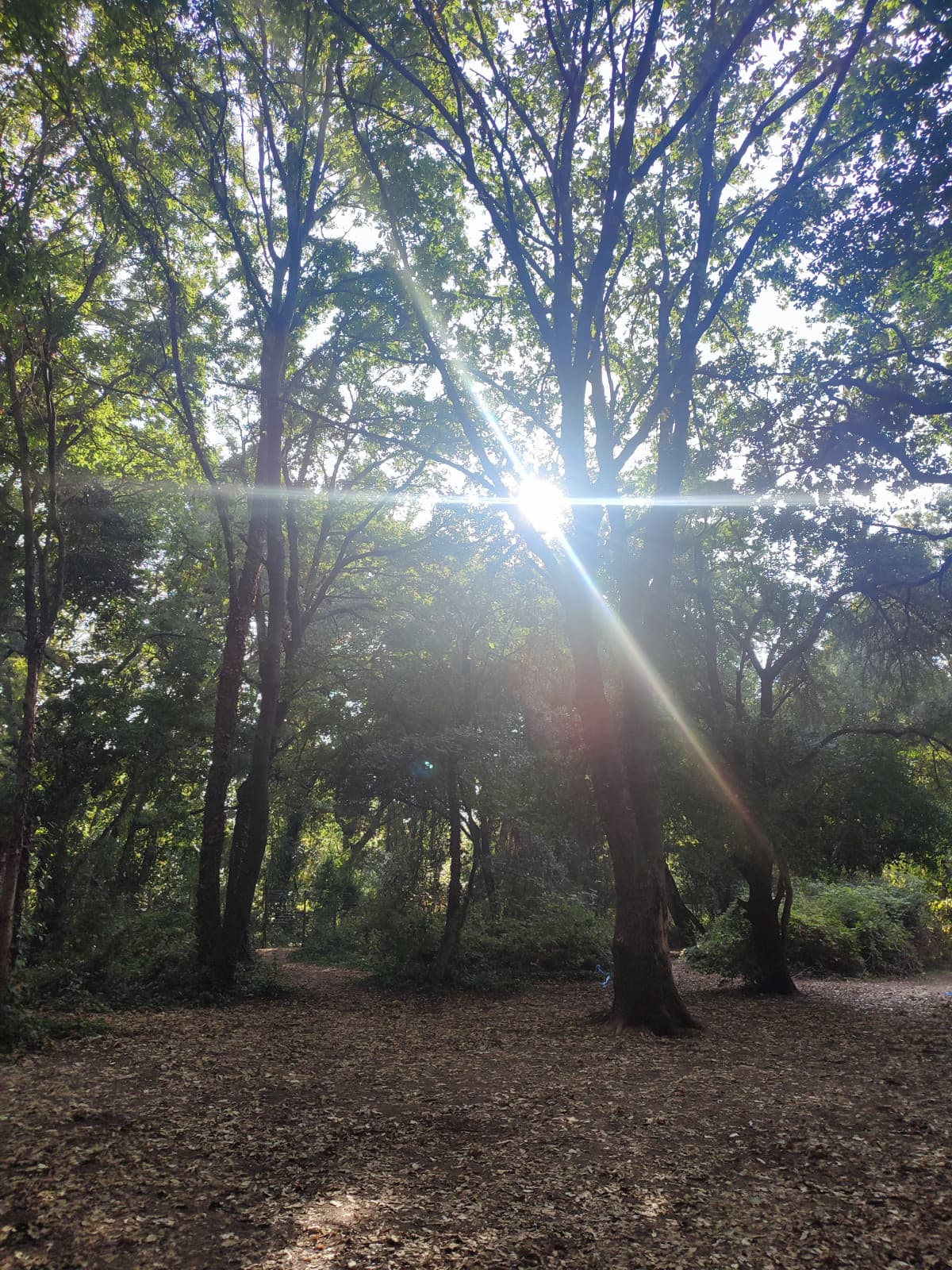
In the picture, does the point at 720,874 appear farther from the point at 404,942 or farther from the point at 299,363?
the point at 299,363

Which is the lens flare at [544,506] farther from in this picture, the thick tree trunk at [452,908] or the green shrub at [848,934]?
the green shrub at [848,934]

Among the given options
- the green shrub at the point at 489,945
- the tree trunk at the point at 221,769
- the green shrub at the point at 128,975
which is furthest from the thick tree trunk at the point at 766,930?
the tree trunk at the point at 221,769

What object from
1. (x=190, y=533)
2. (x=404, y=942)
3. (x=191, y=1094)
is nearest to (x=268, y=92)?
(x=190, y=533)

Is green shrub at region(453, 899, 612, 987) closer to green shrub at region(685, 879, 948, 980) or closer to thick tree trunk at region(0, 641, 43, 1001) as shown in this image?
green shrub at region(685, 879, 948, 980)

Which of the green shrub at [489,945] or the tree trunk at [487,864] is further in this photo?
the tree trunk at [487,864]

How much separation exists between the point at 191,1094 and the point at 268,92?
1362 centimetres

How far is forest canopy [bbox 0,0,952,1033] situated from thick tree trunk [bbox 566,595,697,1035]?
0.18 feet

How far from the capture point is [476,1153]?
14.8ft

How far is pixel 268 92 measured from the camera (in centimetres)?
1105

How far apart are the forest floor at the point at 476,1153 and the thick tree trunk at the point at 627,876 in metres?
0.50

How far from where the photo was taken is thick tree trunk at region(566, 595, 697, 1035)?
8.55 m

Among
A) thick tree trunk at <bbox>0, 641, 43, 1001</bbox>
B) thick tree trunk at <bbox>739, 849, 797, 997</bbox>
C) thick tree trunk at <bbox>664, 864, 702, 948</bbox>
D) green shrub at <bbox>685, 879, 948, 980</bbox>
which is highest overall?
thick tree trunk at <bbox>0, 641, 43, 1001</bbox>

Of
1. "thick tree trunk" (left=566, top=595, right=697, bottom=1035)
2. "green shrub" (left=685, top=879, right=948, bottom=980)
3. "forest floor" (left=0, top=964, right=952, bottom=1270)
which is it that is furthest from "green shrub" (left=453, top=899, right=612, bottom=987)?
"forest floor" (left=0, top=964, right=952, bottom=1270)

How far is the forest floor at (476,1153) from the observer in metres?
3.28
